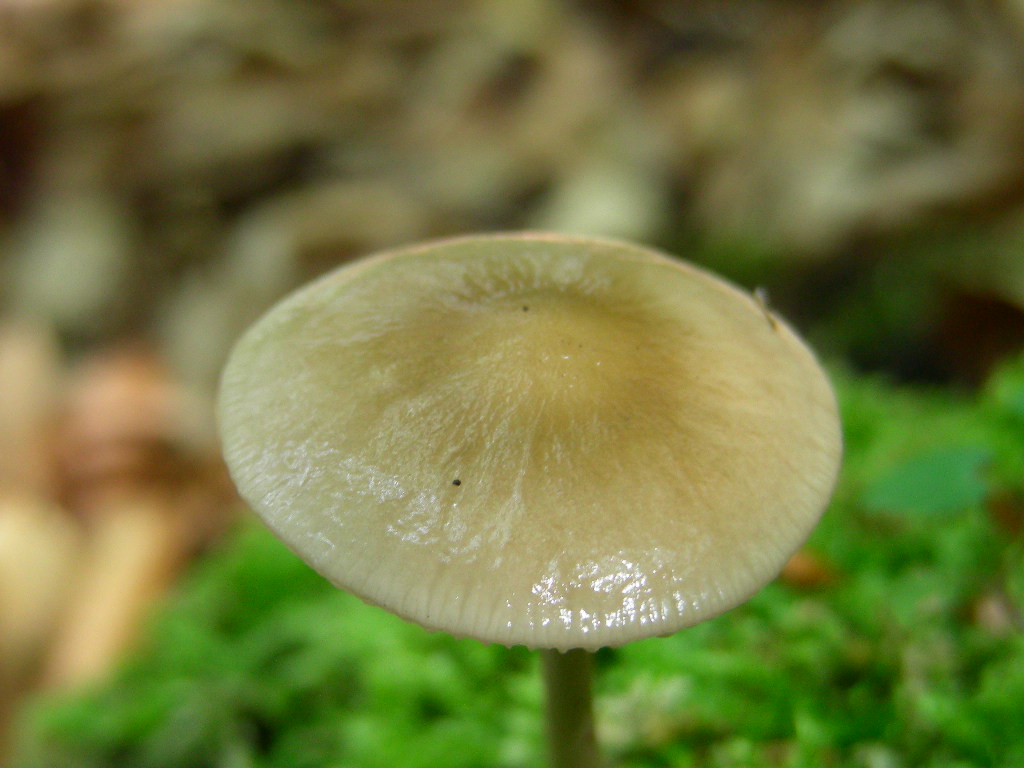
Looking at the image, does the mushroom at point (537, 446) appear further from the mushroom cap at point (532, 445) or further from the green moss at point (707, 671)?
the green moss at point (707, 671)

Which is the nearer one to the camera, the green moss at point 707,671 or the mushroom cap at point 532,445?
the mushroom cap at point 532,445

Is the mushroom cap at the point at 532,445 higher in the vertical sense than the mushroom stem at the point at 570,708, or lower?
higher

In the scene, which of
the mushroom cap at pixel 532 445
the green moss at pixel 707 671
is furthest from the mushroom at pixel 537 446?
the green moss at pixel 707 671

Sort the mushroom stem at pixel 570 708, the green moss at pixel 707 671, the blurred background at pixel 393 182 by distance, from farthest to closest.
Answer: the blurred background at pixel 393 182 → the green moss at pixel 707 671 → the mushroom stem at pixel 570 708

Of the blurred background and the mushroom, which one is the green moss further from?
the blurred background

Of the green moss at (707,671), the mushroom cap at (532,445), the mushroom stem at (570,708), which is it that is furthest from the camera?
the green moss at (707,671)

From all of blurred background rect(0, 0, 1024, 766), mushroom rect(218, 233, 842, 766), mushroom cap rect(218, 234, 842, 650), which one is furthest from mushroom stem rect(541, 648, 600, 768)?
blurred background rect(0, 0, 1024, 766)

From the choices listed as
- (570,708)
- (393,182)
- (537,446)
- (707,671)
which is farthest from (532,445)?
(393,182)
